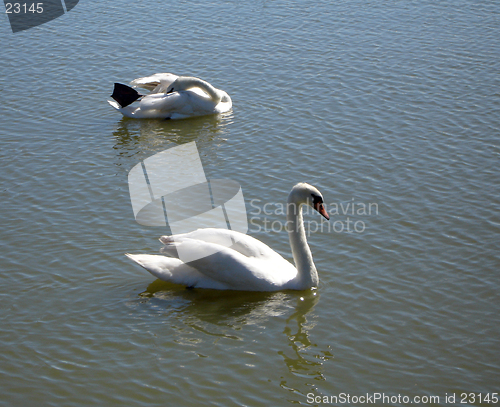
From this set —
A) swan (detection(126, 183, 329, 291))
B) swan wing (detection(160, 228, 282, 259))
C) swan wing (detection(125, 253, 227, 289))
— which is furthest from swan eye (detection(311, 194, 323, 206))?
swan wing (detection(125, 253, 227, 289))

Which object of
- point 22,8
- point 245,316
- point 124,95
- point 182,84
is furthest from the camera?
point 22,8

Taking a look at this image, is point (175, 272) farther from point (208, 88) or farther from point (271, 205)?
point (208, 88)

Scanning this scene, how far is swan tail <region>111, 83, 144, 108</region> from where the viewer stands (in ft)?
44.4

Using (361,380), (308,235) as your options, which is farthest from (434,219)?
(361,380)

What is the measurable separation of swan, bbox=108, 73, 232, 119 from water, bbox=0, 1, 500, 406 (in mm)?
249

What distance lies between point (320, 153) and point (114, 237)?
4196 mm

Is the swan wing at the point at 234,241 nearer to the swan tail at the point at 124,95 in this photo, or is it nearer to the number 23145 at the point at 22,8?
the swan tail at the point at 124,95

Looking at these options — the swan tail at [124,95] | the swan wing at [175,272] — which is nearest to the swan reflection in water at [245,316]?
the swan wing at [175,272]

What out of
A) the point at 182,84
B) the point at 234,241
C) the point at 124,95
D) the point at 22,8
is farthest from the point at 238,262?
the point at 22,8

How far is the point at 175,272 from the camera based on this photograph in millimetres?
8352

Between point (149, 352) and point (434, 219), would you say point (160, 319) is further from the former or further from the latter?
point (434, 219)

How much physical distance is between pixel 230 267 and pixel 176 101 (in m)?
6.71

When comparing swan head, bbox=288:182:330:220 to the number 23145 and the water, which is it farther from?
the number 23145

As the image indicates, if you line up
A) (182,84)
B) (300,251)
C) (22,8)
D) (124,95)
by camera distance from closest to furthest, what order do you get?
1. (300,251)
2. (124,95)
3. (182,84)
4. (22,8)
